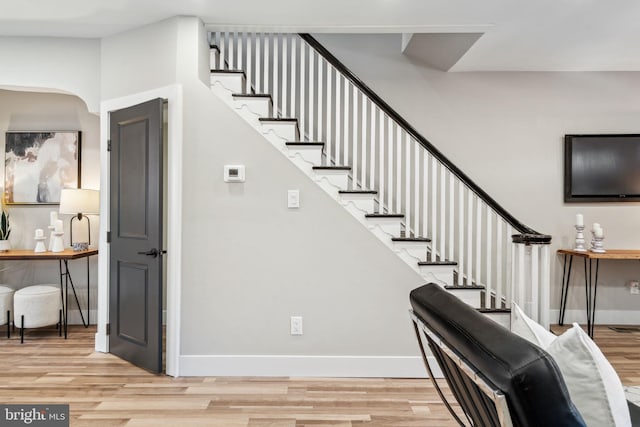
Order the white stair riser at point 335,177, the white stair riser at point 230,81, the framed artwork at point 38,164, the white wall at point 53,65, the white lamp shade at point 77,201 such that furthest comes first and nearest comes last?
the framed artwork at point 38,164 → the white lamp shade at point 77,201 → the white wall at point 53,65 → the white stair riser at point 230,81 → the white stair riser at point 335,177

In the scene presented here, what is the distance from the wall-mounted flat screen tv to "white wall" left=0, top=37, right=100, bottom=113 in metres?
4.81

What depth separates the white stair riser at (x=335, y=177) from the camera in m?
3.23

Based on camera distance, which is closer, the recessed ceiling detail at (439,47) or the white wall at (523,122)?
the recessed ceiling detail at (439,47)

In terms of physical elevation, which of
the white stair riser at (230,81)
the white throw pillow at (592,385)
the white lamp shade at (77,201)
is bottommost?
the white throw pillow at (592,385)

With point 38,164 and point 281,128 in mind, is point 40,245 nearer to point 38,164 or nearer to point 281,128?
point 38,164

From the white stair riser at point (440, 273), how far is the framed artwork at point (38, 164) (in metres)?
3.67

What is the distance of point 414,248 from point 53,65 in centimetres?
351

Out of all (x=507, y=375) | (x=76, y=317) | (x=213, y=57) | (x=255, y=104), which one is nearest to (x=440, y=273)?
(x=255, y=104)

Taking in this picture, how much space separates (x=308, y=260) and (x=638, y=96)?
163 inches

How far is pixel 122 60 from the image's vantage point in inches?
133

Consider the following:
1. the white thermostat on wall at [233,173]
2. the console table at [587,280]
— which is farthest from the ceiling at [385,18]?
the console table at [587,280]

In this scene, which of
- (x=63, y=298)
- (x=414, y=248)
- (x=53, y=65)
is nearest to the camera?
(x=414, y=248)

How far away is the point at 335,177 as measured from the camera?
3246mm

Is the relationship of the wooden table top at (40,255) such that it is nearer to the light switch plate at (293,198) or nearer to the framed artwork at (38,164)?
the framed artwork at (38,164)
